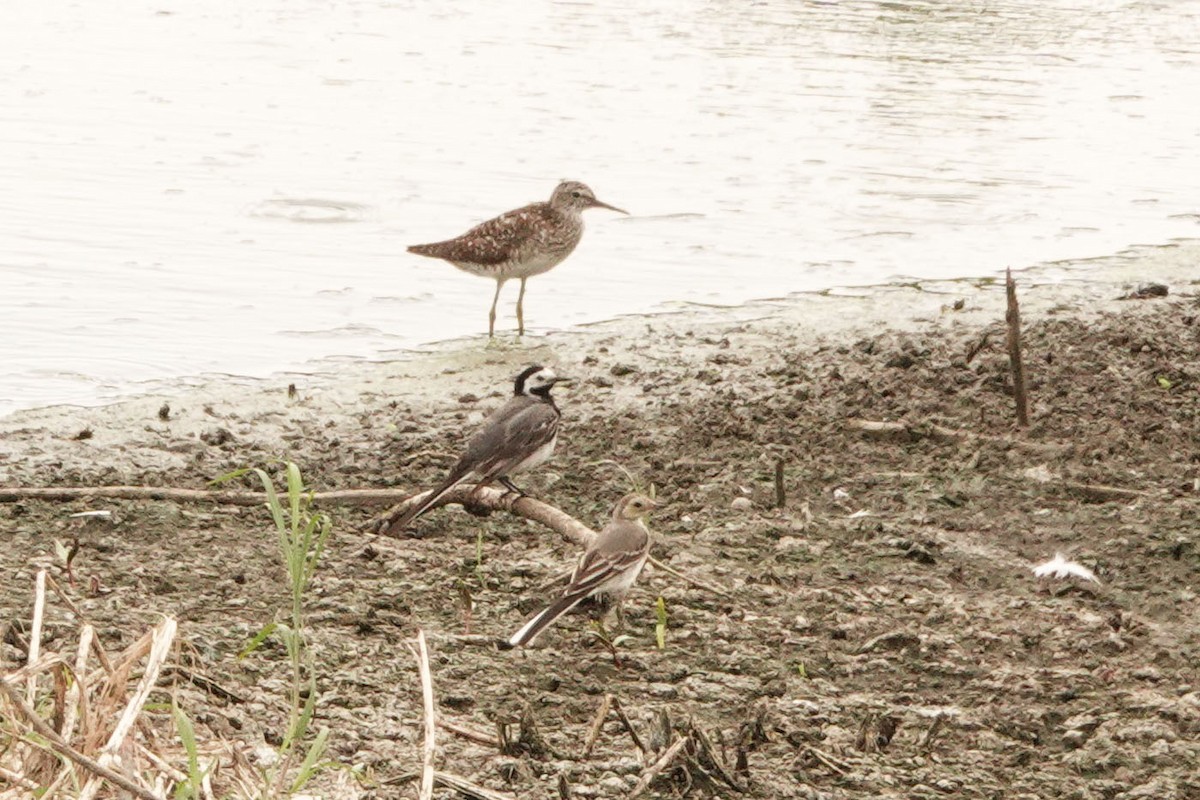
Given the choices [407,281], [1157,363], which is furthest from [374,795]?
[407,281]

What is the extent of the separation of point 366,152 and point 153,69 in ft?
11.4

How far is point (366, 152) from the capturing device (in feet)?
46.2

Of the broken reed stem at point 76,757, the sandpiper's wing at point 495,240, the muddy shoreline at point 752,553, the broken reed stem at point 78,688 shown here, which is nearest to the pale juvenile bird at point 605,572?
the muddy shoreline at point 752,553

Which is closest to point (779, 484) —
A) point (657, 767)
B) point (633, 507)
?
point (633, 507)

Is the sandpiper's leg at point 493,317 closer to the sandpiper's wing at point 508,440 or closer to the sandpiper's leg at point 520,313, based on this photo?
the sandpiper's leg at point 520,313

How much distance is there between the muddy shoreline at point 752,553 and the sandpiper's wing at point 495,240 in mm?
851

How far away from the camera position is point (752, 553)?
6.96 meters

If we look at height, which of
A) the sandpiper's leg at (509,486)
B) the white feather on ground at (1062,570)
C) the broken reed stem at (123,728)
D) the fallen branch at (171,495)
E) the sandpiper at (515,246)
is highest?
the broken reed stem at (123,728)

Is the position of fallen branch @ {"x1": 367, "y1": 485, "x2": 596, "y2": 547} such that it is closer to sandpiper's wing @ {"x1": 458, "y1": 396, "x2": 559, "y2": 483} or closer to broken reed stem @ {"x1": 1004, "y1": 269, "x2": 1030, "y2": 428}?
sandpiper's wing @ {"x1": 458, "y1": 396, "x2": 559, "y2": 483}

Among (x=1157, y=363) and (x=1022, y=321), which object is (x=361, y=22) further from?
(x=1157, y=363)

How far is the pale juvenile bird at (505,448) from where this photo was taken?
7305mm

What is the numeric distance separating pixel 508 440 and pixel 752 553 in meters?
1.15

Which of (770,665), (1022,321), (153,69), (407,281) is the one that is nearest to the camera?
(770,665)

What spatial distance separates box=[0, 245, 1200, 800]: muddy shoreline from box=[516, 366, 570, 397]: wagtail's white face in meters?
0.35
